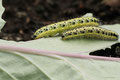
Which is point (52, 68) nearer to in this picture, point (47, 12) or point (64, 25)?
point (64, 25)

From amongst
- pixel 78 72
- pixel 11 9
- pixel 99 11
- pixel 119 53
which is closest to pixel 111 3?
pixel 99 11

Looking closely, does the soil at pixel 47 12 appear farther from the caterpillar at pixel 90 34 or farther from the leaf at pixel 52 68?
the leaf at pixel 52 68

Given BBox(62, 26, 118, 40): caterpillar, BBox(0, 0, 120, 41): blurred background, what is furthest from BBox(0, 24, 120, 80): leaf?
BBox(0, 0, 120, 41): blurred background

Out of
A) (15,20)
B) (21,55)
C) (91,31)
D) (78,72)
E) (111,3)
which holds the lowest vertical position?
(78,72)

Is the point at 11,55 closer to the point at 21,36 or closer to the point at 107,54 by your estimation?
the point at 107,54

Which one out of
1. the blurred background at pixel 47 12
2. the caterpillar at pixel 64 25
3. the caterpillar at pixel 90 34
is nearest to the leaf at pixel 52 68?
the caterpillar at pixel 90 34

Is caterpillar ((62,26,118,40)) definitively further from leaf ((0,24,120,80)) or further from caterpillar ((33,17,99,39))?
leaf ((0,24,120,80))

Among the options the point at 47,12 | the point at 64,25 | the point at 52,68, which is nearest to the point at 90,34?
the point at 64,25
